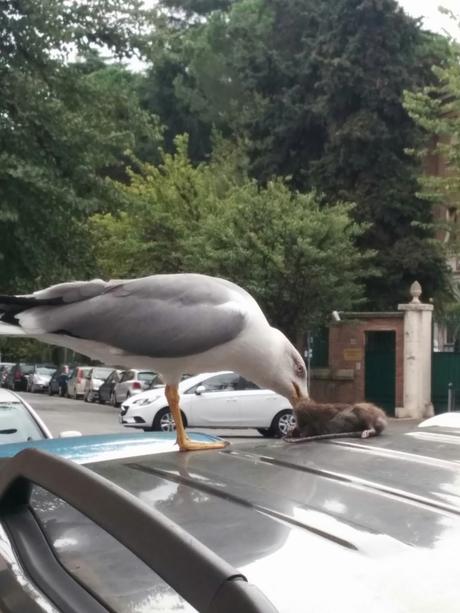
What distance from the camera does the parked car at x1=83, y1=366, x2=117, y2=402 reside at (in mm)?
34969

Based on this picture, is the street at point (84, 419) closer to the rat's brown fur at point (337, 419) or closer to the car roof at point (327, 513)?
the rat's brown fur at point (337, 419)

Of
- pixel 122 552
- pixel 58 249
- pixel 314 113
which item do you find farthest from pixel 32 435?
pixel 314 113

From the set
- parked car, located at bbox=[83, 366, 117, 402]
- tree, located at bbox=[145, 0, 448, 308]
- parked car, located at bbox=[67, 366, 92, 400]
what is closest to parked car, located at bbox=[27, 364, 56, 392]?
parked car, located at bbox=[67, 366, 92, 400]

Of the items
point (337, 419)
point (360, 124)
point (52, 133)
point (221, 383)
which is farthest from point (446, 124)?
point (337, 419)

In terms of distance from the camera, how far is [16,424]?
24.5 ft

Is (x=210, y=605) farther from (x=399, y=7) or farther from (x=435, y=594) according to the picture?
(x=399, y=7)

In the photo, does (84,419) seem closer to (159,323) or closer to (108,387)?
(108,387)

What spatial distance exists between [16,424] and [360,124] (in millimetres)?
24326

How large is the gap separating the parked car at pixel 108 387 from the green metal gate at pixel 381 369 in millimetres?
8512

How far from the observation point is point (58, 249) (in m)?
14.8

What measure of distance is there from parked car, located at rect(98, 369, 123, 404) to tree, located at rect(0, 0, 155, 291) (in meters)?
17.3

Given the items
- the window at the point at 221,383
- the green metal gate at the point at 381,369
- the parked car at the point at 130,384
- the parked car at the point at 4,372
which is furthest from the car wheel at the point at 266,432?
the parked car at the point at 4,372

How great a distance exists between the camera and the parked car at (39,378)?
44031 mm

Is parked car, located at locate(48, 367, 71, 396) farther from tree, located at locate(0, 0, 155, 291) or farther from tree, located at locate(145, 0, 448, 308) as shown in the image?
tree, located at locate(0, 0, 155, 291)
